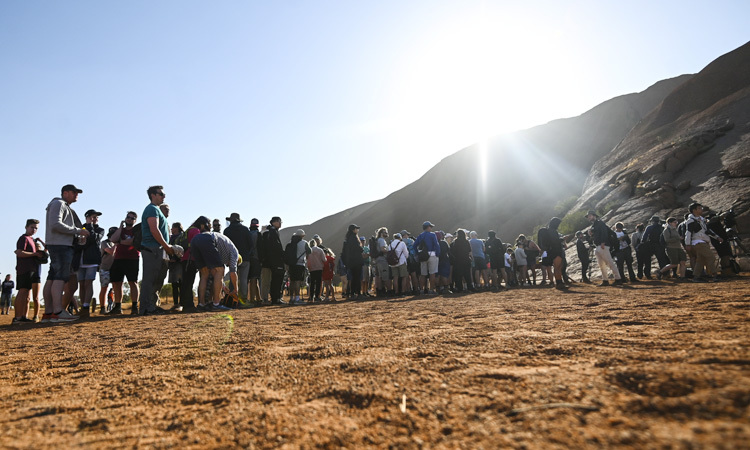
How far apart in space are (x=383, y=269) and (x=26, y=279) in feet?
24.6

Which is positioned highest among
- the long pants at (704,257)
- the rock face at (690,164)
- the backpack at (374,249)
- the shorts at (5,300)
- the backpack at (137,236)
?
the rock face at (690,164)

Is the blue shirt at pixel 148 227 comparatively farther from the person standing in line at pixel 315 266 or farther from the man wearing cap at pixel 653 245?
the man wearing cap at pixel 653 245

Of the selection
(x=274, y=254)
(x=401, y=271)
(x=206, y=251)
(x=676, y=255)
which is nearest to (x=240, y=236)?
(x=274, y=254)

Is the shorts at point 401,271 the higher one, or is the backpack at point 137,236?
the backpack at point 137,236

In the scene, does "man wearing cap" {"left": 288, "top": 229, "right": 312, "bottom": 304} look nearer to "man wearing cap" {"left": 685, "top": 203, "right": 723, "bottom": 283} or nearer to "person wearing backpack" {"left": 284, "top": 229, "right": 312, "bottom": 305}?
"person wearing backpack" {"left": 284, "top": 229, "right": 312, "bottom": 305}

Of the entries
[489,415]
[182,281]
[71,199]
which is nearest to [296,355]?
[489,415]

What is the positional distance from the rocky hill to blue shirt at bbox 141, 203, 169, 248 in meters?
38.6

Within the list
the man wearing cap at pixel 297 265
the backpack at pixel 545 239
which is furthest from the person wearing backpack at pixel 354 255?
the backpack at pixel 545 239

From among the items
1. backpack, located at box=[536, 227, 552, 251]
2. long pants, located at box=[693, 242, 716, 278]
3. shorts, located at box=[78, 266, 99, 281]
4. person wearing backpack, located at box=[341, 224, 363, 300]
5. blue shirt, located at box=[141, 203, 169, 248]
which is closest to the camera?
blue shirt, located at box=[141, 203, 169, 248]

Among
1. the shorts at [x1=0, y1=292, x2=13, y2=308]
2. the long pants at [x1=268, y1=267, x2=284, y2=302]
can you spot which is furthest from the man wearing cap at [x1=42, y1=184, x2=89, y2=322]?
the shorts at [x1=0, y1=292, x2=13, y2=308]

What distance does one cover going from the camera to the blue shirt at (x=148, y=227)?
6.36 metres

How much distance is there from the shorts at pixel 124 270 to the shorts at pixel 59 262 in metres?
0.93

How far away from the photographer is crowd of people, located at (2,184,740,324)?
6.28 m

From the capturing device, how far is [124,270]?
7031 mm
